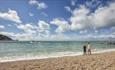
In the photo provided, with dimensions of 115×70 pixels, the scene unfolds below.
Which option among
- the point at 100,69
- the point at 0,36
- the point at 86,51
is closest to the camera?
the point at 100,69

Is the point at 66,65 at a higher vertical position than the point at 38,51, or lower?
lower

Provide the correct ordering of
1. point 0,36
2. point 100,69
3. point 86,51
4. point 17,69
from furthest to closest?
point 0,36
point 86,51
point 17,69
point 100,69

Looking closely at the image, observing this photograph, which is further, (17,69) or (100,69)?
(17,69)

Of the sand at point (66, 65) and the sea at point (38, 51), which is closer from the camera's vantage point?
the sand at point (66, 65)

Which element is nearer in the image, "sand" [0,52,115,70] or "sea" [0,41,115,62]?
"sand" [0,52,115,70]

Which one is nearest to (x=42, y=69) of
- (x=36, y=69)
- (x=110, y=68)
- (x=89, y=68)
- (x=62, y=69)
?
(x=36, y=69)

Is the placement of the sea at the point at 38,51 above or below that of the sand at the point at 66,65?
above

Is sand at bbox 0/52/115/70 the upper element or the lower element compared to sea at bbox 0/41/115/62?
lower

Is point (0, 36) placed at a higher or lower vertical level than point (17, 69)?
higher

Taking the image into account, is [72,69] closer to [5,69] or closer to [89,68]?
[89,68]

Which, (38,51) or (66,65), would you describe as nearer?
(66,65)

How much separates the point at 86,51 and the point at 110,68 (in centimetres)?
1557

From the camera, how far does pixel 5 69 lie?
12133mm

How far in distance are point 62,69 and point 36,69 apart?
164 cm
